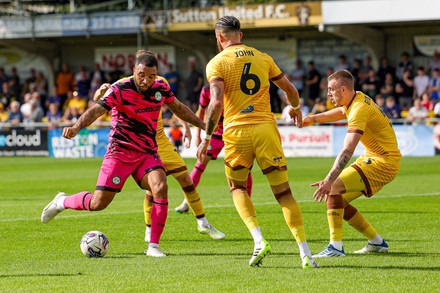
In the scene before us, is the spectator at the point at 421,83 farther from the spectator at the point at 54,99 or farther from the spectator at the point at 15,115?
the spectator at the point at 15,115

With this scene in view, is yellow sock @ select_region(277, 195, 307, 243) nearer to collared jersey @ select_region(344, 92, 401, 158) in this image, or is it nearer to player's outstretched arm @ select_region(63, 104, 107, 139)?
collared jersey @ select_region(344, 92, 401, 158)

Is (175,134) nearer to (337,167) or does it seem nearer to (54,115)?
(54,115)

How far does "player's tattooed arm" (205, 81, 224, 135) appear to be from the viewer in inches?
349

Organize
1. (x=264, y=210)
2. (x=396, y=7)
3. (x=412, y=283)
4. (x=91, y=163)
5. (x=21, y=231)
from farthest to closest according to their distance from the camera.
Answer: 1. (x=396, y=7)
2. (x=91, y=163)
3. (x=264, y=210)
4. (x=21, y=231)
5. (x=412, y=283)

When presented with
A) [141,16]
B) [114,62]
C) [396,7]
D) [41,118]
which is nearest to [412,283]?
[396,7]

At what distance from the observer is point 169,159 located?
12.0 meters

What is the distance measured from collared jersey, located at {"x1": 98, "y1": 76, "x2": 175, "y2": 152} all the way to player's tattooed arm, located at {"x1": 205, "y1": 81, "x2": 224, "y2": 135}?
123 cm

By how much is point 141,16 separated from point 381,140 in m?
24.1

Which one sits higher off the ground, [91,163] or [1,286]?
[1,286]

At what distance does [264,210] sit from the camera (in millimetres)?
14570

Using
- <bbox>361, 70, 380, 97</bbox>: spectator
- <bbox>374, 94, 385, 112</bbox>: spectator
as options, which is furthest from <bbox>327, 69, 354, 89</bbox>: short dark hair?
<bbox>361, 70, 380, 97</bbox>: spectator

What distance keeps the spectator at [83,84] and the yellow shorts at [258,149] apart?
27.4m

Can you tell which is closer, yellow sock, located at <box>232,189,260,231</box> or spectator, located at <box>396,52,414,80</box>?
yellow sock, located at <box>232,189,260,231</box>

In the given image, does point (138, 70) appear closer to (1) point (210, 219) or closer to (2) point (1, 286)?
(2) point (1, 286)
